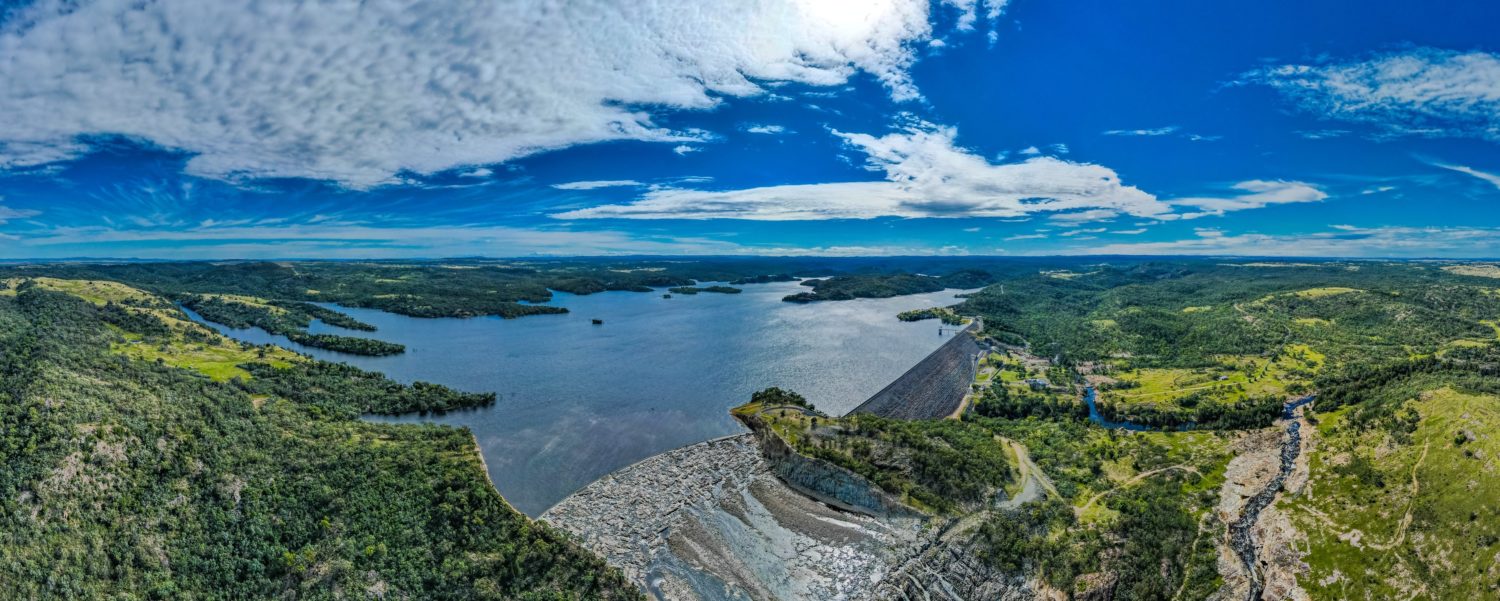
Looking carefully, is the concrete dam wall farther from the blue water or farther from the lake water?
the blue water

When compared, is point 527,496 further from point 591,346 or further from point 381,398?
point 591,346

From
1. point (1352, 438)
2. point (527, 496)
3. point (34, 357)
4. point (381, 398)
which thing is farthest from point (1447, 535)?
point (34, 357)

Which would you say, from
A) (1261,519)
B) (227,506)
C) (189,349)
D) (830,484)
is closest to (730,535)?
(830,484)

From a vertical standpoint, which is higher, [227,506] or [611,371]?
[227,506]

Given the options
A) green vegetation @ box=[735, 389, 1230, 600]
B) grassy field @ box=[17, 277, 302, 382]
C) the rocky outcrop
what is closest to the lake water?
the rocky outcrop

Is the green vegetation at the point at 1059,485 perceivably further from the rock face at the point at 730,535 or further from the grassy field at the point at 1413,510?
the grassy field at the point at 1413,510

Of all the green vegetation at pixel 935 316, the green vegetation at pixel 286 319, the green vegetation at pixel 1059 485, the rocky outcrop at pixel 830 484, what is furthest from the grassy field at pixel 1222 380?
the green vegetation at pixel 286 319

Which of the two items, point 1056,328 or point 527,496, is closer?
point 527,496

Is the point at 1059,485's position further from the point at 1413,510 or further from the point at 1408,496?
the point at 1408,496
